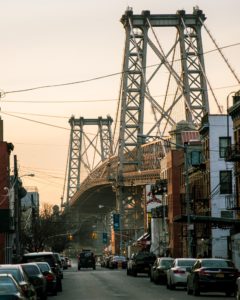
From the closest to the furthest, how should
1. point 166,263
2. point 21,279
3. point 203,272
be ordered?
point 21,279 < point 203,272 < point 166,263

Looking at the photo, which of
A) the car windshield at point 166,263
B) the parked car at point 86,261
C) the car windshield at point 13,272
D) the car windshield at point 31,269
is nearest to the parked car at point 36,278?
the car windshield at point 31,269

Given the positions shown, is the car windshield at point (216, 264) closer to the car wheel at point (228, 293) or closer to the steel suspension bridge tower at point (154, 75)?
the car wheel at point (228, 293)

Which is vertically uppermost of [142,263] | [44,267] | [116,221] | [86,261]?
[116,221]

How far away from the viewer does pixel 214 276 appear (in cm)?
4050

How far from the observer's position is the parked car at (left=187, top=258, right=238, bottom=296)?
1593 inches

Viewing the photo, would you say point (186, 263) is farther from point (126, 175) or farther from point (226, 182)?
point (126, 175)

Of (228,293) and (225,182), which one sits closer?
(228,293)

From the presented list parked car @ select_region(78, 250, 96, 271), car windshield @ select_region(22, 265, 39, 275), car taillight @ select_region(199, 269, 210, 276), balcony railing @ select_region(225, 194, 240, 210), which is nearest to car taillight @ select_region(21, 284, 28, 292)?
car windshield @ select_region(22, 265, 39, 275)

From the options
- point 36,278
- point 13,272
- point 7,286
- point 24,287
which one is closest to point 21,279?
point 13,272

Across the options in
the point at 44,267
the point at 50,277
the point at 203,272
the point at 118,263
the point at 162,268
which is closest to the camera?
the point at 203,272

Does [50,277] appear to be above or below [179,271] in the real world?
below

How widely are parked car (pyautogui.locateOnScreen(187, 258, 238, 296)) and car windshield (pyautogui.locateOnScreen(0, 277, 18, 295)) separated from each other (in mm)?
18639

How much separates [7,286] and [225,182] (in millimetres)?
66511

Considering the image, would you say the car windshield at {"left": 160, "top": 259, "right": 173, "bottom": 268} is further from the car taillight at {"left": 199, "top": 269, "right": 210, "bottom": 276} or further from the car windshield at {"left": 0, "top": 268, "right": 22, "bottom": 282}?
the car windshield at {"left": 0, "top": 268, "right": 22, "bottom": 282}
